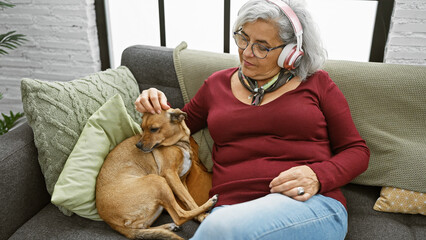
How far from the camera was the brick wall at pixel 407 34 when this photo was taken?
77.4 inches

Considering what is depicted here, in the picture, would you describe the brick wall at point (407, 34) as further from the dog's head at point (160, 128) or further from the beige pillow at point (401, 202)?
the dog's head at point (160, 128)

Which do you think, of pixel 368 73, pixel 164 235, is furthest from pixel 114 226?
pixel 368 73

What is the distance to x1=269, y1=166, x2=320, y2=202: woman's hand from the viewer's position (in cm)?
117

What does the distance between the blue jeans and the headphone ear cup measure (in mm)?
516

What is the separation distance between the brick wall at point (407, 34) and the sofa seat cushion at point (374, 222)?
0.89 meters

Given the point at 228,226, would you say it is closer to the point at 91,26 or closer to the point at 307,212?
the point at 307,212

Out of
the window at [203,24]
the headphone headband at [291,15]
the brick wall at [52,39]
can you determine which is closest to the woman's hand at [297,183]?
the headphone headband at [291,15]

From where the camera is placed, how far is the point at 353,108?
1666 mm

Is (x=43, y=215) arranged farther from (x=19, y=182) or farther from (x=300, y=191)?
(x=300, y=191)

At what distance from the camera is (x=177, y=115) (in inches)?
64.6

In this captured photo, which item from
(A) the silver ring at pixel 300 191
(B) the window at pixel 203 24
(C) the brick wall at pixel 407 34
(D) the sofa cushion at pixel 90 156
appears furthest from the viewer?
(B) the window at pixel 203 24

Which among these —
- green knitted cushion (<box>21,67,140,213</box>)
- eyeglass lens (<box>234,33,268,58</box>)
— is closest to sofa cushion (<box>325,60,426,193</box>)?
eyeglass lens (<box>234,33,268,58</box>)

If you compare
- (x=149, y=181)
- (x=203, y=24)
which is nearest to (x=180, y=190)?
(x=149, y=181)

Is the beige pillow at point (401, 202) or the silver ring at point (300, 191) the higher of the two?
the silver ring at point (300, 191)
